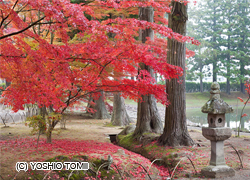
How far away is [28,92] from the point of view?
575cm

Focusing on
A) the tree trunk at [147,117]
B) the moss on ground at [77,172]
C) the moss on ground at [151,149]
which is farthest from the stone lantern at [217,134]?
the tree trunk at [147,117]

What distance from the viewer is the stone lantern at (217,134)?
5133 millimetres

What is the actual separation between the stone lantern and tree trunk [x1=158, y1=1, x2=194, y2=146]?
2.09m

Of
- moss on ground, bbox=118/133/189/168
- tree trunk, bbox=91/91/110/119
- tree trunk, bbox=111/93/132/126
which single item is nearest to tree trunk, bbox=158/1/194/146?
moss on ground, bbox=118/133/189/168

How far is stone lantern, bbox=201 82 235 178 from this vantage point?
513 cm

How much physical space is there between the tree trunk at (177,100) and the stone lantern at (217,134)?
2094 mm

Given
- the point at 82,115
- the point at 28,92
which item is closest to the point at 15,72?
the point at 28,92

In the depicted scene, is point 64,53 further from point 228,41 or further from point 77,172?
point 228,41

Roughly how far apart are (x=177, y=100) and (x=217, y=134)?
A: 250 cm

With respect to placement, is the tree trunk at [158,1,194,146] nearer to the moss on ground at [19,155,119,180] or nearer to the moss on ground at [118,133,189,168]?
the moss on ground at [118,133,189,168]

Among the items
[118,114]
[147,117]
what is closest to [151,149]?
[147,117]

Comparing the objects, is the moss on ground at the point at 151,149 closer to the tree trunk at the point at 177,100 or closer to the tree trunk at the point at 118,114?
the tree trunk at the point at 177,100

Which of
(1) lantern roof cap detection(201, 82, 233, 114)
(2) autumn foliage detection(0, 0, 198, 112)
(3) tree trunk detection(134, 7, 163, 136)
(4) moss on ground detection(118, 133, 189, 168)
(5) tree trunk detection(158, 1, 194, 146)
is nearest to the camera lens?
(2) autumn foliage detection(0, 0, 198, 112)

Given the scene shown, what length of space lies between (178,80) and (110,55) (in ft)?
8.37
